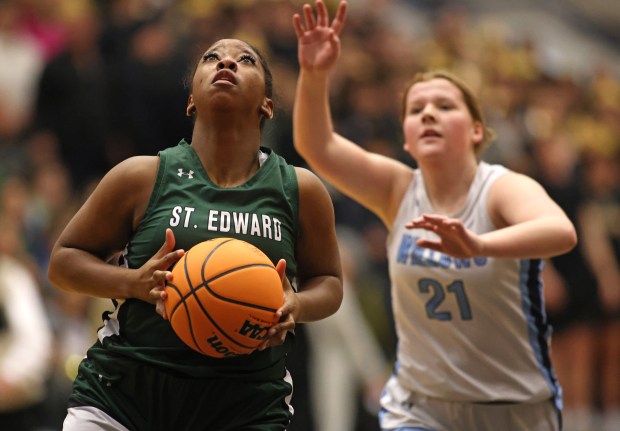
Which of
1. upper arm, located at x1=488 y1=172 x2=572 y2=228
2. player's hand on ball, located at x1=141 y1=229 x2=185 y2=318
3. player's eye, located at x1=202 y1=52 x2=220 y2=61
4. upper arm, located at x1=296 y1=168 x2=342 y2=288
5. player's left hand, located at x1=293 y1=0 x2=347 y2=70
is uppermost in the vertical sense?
player's left hand, located at x1=293 y1=0 x2=347 y2=70

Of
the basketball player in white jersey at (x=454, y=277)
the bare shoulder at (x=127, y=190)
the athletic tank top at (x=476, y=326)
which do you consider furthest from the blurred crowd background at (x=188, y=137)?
the bare shoulder at (x=127, y=190)

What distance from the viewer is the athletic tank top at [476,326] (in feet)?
15.2

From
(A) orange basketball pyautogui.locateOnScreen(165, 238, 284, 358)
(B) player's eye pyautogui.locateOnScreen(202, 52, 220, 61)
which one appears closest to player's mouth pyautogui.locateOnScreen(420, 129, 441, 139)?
(B) player's eye pyautogui.locateOnScreen(202, 52, 220, 61)

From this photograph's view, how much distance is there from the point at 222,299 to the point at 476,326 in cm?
171

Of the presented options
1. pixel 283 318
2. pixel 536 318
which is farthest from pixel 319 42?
pixel 283 318

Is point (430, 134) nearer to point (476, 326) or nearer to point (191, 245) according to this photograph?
point (476, 326)

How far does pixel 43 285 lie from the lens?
7.75 metres

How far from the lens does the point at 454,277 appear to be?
466 centimetres

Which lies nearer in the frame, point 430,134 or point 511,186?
point 511,186

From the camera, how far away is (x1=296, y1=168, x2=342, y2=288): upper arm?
12.5ft

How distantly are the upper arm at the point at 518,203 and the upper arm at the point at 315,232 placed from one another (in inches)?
40.2

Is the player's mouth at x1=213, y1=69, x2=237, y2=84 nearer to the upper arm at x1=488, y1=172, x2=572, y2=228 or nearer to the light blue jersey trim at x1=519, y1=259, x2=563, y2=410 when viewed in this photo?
the upper arm at x1=488, y1=172, x2=572, y2=228

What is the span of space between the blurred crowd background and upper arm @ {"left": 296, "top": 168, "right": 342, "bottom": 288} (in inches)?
124

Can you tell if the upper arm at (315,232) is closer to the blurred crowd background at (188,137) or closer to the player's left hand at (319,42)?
the player's left hand at (319,42)
